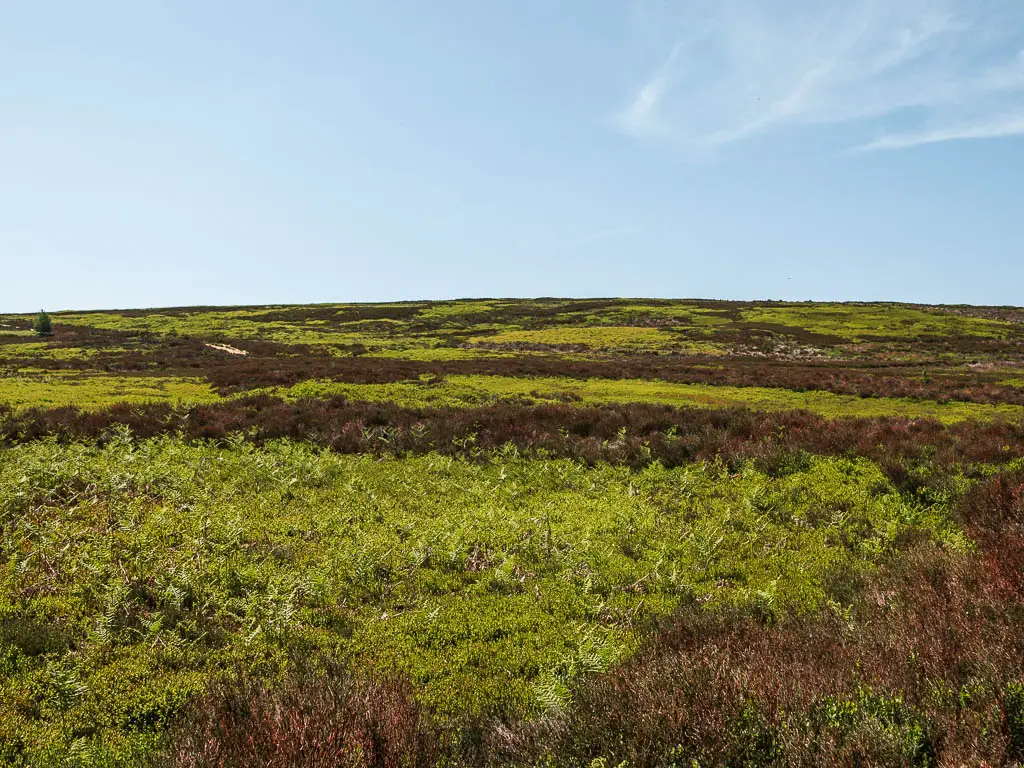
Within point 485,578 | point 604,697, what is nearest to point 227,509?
point 485,578

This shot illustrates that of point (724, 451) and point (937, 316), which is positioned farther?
point (937, 316)

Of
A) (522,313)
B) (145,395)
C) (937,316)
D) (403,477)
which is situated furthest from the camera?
(522,313)

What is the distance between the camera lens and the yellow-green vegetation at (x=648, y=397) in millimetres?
24172

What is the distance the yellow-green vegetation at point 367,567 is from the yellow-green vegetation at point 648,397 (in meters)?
10.3

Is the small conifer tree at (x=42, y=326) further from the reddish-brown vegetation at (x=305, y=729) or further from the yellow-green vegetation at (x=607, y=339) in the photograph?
the reddish-brown vegetation at (x=305, y=729)

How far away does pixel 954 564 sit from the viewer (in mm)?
7273

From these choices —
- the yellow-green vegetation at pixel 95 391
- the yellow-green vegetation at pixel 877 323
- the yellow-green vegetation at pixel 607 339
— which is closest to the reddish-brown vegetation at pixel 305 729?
the yellow-green vegetation at pixel 95 391

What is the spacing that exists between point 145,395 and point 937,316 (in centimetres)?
12457

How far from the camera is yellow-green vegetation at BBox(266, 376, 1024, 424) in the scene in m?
24.2

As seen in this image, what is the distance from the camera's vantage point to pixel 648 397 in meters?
27.2

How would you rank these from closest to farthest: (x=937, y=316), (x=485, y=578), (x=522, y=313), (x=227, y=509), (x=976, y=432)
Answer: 1. (x=485, y=578)
2. (x=227, y=509)
3. (x=976, y=432)
4. (x=937, y=316)
5. (x=522, y=313)

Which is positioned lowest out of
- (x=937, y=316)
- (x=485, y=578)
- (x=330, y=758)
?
(x=485, y=578)

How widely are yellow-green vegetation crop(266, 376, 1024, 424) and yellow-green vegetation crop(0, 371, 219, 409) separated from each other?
4612mm

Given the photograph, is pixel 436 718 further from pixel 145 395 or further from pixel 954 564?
pixel 145 395
